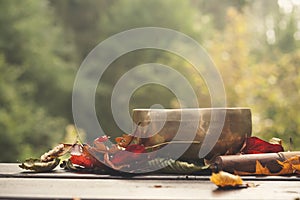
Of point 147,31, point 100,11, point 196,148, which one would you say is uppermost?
point 100,11

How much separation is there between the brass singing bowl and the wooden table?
0.34ft

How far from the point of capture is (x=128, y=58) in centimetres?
815

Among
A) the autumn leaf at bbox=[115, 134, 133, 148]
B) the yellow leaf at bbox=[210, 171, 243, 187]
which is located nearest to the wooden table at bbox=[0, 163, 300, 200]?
the yellow leaf at bbox=[210, 171, 243, 187]

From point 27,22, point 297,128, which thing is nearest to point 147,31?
point 27,22

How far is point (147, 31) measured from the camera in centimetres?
814

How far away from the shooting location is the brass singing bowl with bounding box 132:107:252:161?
109cm

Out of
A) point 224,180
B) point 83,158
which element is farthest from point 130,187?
point 83,158

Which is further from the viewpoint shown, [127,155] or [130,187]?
[127,155]

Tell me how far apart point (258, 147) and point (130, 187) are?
0.43 metres

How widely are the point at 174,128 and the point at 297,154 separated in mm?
302

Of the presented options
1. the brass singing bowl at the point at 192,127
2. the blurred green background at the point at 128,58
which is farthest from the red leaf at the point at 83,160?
the blurred green background at the point at 128,58

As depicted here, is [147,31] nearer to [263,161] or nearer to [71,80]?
[71,80]

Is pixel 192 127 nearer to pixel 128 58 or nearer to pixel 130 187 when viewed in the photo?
pixel 130 187

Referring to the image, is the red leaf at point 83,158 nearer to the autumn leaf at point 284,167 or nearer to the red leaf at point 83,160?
the red leaf at point 83,160
